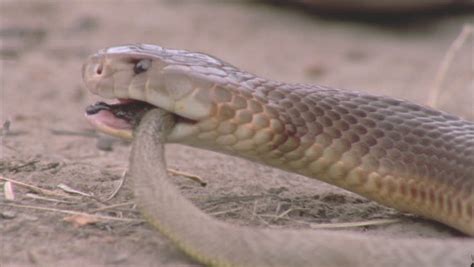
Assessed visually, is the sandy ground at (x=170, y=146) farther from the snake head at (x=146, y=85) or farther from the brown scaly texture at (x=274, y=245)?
the snake head at (x=146, y=85)

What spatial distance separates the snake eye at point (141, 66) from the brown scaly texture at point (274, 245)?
553mm

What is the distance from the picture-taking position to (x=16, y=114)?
18.2ft

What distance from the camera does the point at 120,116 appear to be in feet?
10.9

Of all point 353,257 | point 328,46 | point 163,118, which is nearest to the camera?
point 353,257

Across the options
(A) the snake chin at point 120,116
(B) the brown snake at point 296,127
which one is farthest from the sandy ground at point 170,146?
(A) the snake chin at point 120,116

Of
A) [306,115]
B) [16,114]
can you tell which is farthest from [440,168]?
[16,114]

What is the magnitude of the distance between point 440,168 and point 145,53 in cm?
111

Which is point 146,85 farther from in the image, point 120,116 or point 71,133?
point 71,133

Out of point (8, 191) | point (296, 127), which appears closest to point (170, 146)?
point (8, 191)

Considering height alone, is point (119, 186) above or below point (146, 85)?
below

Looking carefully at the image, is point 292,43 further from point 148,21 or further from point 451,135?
point 451,135

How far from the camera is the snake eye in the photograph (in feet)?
10.6

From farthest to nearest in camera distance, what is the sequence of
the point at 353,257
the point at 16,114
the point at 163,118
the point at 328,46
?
the point at 328,46 < the point at 16,114 < the point at 163,118 < the point at 353,257

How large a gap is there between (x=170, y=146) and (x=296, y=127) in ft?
5.75
